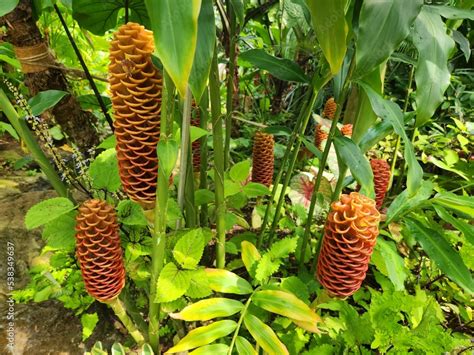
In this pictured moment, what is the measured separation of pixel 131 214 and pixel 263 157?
67 centimetres

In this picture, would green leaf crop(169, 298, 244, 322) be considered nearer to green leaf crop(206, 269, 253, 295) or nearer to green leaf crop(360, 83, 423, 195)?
green leaf crop(206, 269, 253, 295)

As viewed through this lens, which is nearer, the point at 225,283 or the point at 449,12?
the point at 449,12

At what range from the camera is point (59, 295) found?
117 cm

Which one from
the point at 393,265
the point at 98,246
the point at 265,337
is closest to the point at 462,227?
the point at 393,265

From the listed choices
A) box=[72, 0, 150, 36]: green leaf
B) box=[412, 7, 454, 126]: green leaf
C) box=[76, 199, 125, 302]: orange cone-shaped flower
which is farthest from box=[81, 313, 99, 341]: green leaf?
box=[412, 7, 454, 126]: green leaf

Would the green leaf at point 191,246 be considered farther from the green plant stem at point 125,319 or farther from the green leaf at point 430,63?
the green leaf at point 430,63

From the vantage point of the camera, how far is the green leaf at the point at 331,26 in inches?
20.0

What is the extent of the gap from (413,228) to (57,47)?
178cm

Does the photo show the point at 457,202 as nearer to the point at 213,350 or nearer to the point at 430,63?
the point at 430,63

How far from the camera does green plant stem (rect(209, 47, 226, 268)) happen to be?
728mm

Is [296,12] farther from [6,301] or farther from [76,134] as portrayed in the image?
[6,301]

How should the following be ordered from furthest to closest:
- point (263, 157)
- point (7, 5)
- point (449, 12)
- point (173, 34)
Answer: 1. point (263, 157)
2. point (449, 12)
3. point (7, 5)
4. point (173, 34)

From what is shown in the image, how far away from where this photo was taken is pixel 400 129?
70 cm

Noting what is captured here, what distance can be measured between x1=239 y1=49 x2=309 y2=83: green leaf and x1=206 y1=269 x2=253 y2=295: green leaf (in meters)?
0.57
